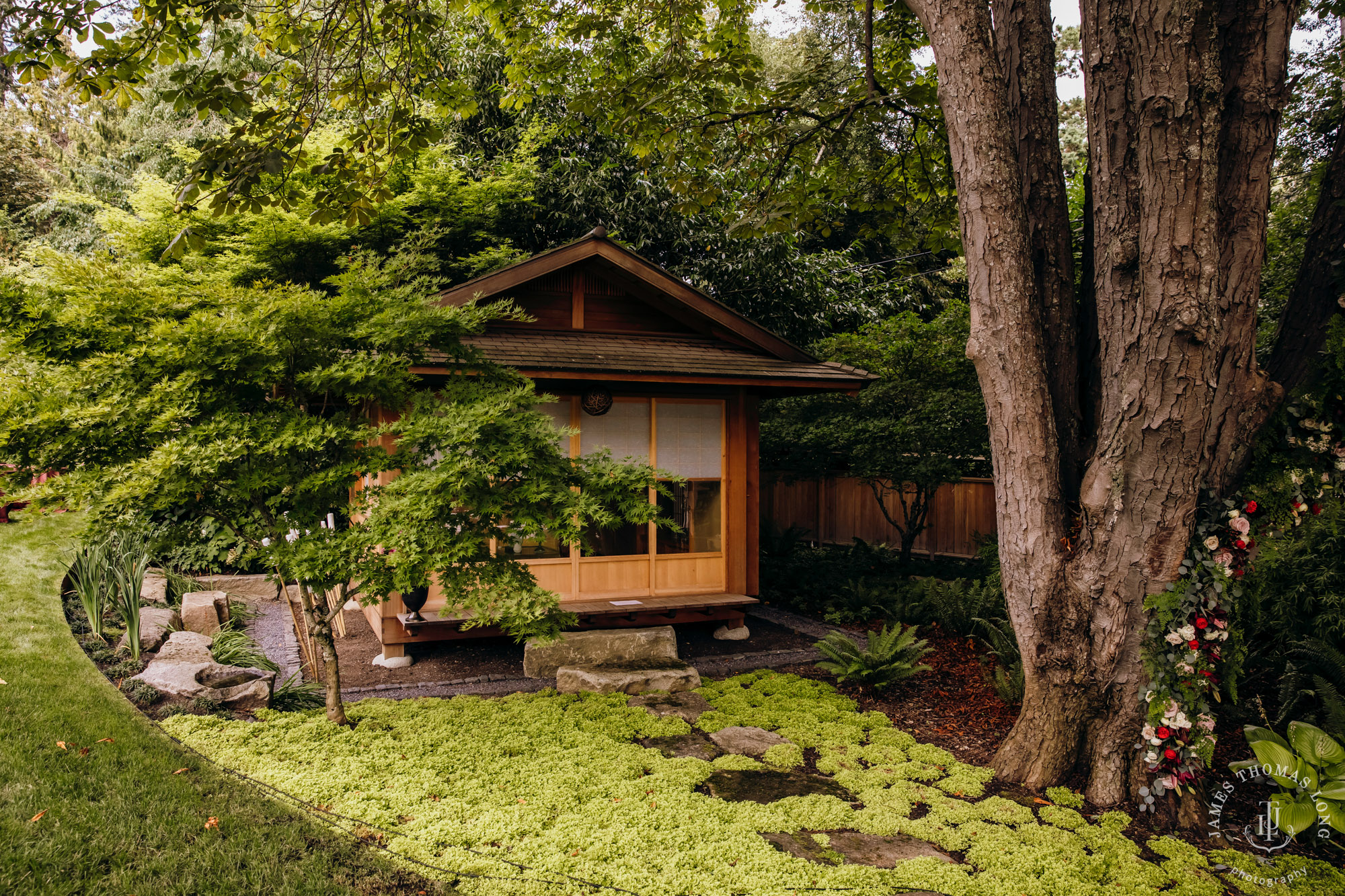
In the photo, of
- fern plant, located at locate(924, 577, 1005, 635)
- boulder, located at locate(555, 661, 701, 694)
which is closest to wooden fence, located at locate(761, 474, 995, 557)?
fern plant, located at locate(924, 577, 1005, 635)

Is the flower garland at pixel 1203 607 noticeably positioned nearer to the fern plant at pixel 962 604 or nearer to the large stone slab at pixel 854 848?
the large stone slab at pixel 854 848

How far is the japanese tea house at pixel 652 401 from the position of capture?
7.62 m

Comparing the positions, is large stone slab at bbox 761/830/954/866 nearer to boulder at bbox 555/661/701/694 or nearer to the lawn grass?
the lawn grass

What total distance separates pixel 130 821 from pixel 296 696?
2.22 metres

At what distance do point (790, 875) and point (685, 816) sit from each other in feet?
2.40

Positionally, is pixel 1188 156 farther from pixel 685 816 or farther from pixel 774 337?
pixel 774 337

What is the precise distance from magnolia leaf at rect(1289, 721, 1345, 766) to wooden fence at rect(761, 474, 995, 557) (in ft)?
23.3

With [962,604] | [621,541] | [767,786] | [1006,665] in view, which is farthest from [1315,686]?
[621,541]

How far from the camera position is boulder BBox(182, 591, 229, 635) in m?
7.17

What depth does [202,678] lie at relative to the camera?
5.42 metres

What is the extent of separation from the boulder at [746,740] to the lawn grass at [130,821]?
2.40 metres

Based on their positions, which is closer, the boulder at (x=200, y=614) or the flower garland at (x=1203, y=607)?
the flower garland at (x=1203, y=607)

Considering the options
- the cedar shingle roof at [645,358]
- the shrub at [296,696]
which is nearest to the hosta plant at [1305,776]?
the cedar shingle roof at [645,358]

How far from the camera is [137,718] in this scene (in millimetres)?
4605
